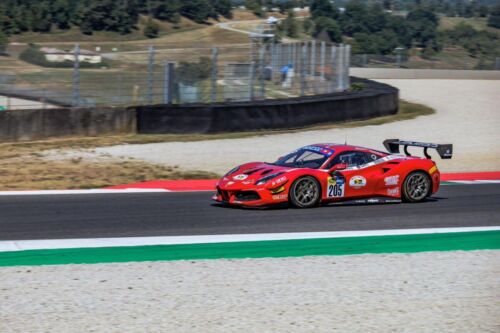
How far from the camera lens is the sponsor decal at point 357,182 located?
493 inches

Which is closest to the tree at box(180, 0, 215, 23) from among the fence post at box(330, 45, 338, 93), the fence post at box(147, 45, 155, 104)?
the fence post at box(330, 45, 338, 93)

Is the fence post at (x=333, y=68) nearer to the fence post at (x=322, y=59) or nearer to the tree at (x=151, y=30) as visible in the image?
the fence post at (x=322, y=59)

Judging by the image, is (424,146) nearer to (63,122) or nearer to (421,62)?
(63,122)

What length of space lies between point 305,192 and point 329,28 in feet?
198

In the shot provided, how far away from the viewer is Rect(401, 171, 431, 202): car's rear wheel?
512 inches

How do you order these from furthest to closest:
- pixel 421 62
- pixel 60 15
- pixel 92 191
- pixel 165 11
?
pixel 165 11
pixel 421 62
pixel 60 15
pixel 92 191

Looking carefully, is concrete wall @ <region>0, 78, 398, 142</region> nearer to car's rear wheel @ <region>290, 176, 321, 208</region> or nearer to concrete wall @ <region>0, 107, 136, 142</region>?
concrete wall @ <region>0, 107, 136, 142</region>

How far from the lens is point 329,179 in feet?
40.3

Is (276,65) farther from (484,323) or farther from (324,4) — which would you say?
(324,4)

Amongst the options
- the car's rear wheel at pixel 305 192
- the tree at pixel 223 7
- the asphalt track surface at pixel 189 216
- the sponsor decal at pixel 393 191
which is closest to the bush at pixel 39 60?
the asphalt track surface at pixel 189 216

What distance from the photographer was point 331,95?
957 inches

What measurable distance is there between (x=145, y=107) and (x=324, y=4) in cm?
6126

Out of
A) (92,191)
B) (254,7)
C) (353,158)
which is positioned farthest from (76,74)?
(254,7)

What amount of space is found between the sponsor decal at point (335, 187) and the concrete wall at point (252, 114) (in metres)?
8.04
